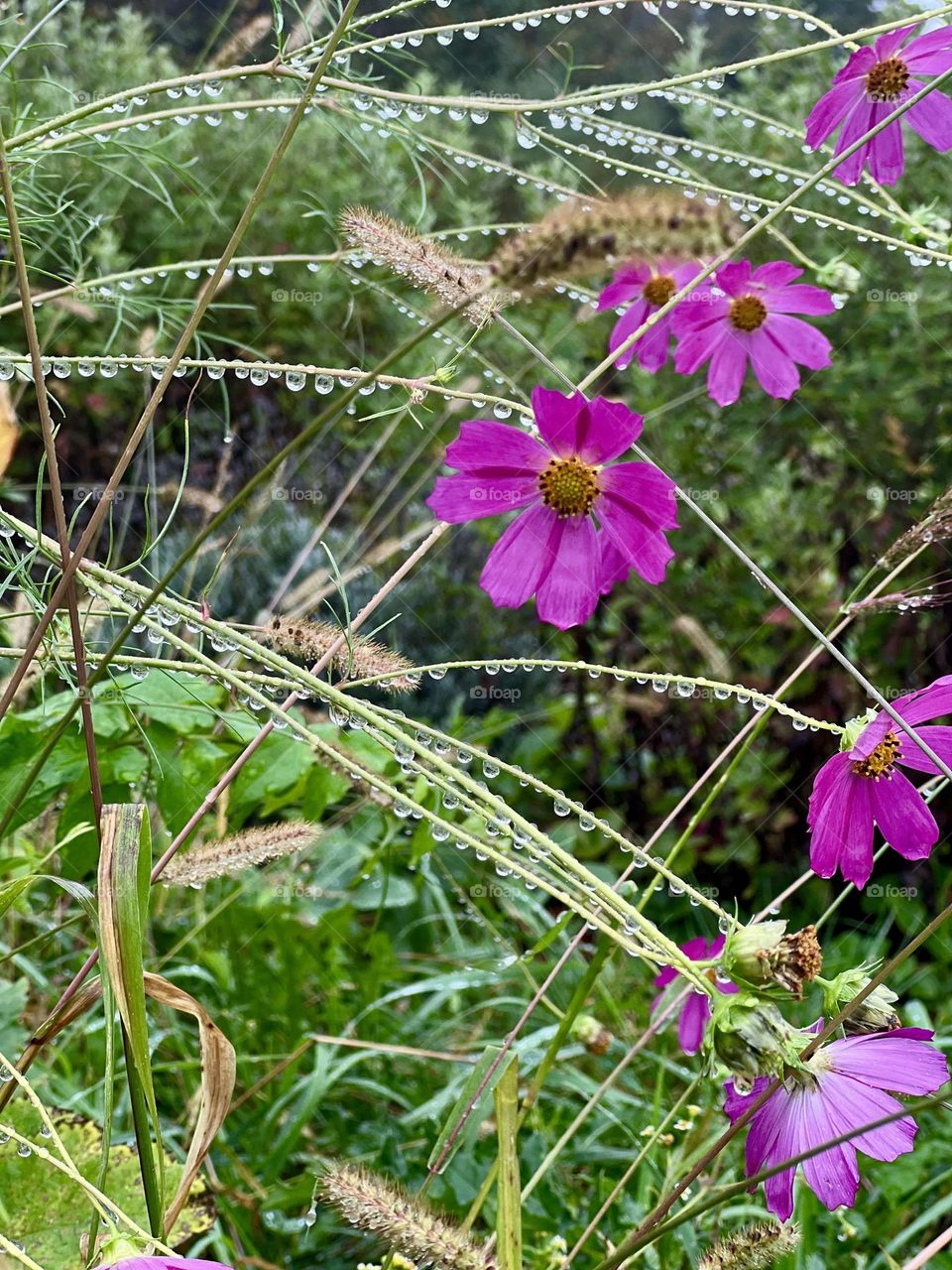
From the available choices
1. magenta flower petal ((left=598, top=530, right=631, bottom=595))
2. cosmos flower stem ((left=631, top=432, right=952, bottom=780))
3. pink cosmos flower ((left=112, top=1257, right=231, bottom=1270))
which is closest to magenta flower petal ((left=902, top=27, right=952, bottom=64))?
cosmos flower stem ((left=631, top=432, right=952, bottom=780))

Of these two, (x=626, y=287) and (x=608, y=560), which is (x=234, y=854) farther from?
(x=626, y=287)

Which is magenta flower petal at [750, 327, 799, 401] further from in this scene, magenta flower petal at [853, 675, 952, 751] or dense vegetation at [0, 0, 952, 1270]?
magenta flower petal at [853, 675, 952, 751]

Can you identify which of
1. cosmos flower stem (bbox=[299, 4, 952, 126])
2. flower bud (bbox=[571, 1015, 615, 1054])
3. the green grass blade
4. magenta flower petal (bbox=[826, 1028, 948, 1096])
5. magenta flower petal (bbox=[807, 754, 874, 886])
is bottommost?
flower bud (bbox=[571, 1015, 615, 1054])

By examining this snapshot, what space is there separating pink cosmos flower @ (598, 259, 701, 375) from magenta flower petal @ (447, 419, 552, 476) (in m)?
0.22

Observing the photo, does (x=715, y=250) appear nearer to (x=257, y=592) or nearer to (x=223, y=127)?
(x=257, y=592)

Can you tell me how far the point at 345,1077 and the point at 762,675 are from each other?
107 centimetres

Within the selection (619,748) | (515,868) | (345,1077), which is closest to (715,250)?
(515,868)

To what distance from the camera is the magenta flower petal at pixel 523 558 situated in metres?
0.66

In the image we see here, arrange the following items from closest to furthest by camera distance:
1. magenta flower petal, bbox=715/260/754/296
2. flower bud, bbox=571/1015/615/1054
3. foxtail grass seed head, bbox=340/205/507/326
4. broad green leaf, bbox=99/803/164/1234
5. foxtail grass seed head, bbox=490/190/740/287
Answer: foxtail grass seed head, bbox=490/190/740/287 → broad green leaf, bbox=99/803/164/1234 → foxtail grass seed head, bbox=340/205/507/326 → magenta flower petal, bbox=715/260/754/296 → flower bud, bbox=571/1015/615/1054

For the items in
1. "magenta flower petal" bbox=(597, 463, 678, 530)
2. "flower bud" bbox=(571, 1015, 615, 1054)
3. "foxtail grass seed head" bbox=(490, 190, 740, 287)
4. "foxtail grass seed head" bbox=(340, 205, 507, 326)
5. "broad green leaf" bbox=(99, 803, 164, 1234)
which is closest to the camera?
"foxtail grass seed head" bbox=(490, 190, 740, 287)

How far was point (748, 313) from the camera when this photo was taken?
89 centimetres

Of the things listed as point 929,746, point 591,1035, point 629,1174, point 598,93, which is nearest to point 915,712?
point 929,746

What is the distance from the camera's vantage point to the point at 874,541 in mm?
1868

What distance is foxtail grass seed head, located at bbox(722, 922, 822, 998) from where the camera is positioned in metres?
0.39
